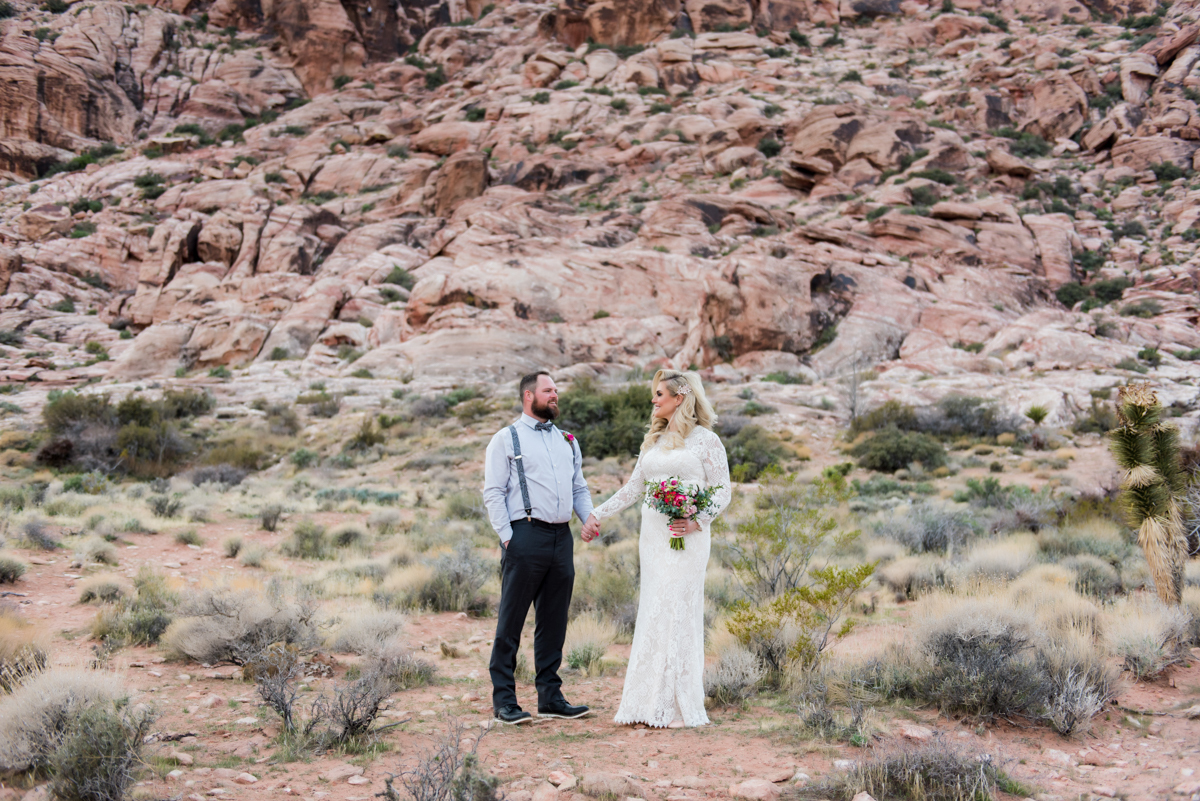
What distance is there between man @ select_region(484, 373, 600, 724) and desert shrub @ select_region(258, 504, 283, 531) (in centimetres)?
866

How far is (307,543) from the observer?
10.3m

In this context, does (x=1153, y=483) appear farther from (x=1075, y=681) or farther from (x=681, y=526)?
(x=681, y=526)

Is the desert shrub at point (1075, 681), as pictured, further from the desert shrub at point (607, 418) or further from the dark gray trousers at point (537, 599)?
the desert shrub at point (607, 418)

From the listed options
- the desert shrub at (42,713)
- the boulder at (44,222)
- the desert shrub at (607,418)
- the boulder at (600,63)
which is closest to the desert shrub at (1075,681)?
the desert shrub at (42,713)

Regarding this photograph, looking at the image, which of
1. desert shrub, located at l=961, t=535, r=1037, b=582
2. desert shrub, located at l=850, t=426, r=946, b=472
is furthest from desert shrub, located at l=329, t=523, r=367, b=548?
desert shrub, located at l=850, t=426, r=946, b=472

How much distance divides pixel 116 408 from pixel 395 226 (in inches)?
936

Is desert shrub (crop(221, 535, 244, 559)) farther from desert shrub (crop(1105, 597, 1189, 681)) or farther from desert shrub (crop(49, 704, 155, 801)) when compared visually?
desert shrub (crop(1105, 597, 1189, 681))

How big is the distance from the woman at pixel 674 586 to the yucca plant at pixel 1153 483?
405 cm

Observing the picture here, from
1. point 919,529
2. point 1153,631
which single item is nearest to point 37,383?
point 919,529

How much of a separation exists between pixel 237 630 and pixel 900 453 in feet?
54.9

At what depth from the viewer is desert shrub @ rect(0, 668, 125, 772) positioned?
3.29 metres

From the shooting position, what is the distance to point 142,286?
39.2 metres

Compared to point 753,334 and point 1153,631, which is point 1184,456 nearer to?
point 1153,631

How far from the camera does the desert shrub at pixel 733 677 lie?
197 inches
